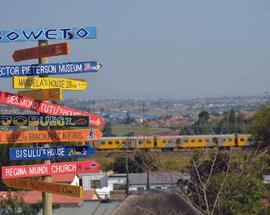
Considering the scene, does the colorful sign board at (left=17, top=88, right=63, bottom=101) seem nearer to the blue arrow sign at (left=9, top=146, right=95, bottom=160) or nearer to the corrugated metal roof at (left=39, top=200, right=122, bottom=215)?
the blue arrow sign at (left=9, top=146, right=95, bottom=160)

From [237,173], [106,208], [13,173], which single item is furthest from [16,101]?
[106,208]

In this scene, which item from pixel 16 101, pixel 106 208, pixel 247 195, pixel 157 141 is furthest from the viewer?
pixel 157 141

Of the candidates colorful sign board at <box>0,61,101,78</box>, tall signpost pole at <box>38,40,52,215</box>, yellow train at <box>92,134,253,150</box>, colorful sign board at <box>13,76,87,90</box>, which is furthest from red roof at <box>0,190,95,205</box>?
yellow train at <box>92,134,253,150</box>

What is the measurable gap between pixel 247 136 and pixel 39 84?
47873 millimetres

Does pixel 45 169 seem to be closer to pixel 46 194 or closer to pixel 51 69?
pixel 46 194

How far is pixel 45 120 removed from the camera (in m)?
8.16

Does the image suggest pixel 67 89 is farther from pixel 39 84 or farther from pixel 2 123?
pixel 2 123

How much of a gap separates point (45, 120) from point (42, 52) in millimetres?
814

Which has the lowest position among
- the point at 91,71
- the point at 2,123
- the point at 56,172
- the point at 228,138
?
the point at 228,138

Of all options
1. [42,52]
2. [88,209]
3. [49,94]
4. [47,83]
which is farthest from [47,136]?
[88,209]

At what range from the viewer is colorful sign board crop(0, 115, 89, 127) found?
800 cm

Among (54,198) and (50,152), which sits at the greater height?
(50,152)

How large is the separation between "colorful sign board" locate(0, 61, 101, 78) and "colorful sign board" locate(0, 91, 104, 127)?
37 cm

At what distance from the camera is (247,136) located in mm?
54969
